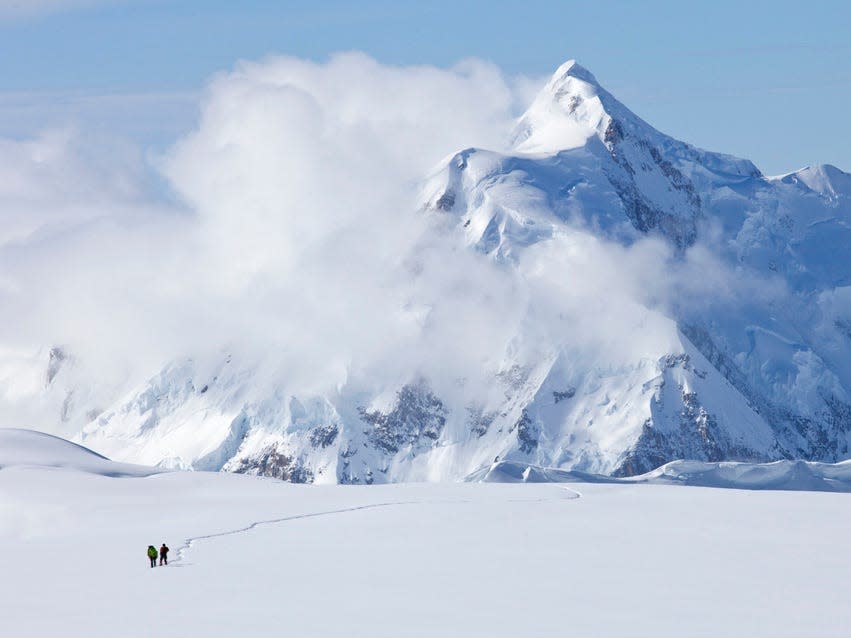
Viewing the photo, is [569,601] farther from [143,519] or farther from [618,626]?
[143,519]

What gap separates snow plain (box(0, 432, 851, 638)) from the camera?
4803 cm

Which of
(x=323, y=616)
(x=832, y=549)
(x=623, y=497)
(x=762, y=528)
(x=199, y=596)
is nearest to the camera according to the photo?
(x=323, y=616)

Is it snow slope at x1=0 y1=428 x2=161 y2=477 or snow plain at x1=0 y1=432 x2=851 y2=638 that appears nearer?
snow plain at x1=0 y1=432 x2=851 y2=638

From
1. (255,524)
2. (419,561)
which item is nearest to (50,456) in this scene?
(255,524)

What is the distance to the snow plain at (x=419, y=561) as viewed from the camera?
158 ft

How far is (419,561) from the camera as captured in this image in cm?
6250

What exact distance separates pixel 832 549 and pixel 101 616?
3180 cm

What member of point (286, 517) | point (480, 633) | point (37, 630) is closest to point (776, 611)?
point (480, 633)

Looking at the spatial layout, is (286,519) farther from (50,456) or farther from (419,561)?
(50,456)

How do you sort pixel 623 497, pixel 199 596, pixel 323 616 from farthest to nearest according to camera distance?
1. pixel 623 497
2. pixel 199 596
3. pixel 323 616

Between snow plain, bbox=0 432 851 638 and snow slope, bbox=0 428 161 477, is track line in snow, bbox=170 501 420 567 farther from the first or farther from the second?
snow slope, bbox=0 428 161 477

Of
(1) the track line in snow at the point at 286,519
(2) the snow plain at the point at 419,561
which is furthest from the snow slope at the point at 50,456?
(1) the track line in snow at the point at 286,519

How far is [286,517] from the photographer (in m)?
82.9

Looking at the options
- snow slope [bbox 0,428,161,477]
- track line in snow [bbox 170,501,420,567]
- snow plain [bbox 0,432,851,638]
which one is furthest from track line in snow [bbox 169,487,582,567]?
snow slope [bbox 0,428,161,477]
